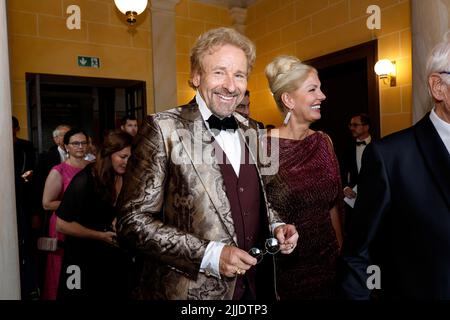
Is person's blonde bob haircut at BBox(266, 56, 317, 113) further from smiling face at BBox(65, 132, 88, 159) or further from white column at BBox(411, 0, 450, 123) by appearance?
smiling face at BBox(65, 132, 88, 159)

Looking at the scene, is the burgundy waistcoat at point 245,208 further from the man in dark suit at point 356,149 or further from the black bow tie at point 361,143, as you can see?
the black bow tie at point 361,143

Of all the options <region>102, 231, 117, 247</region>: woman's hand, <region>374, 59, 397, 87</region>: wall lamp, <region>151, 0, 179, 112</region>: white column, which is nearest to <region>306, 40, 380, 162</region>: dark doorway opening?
<region>374, 59, 397, 87</region>: wall lamp

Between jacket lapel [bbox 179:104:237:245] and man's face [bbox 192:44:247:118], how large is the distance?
116mm

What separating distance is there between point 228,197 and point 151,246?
0.32 meters

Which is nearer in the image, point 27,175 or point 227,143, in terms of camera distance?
point 227,143

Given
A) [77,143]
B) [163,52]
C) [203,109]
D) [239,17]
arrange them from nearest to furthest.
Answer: [203,109], [77,143], [163,52], [239,17]

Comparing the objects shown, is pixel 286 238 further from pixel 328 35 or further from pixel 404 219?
pixel 328 35

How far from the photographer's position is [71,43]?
5871mm

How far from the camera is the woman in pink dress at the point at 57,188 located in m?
2.97

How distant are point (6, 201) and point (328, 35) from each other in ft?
15.7

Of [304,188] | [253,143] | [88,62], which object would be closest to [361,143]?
[304,188]

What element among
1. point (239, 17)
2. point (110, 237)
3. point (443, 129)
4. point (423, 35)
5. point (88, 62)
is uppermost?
point (239, 17)

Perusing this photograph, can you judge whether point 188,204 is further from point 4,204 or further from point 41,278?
point 41,278

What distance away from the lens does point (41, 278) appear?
409cm
